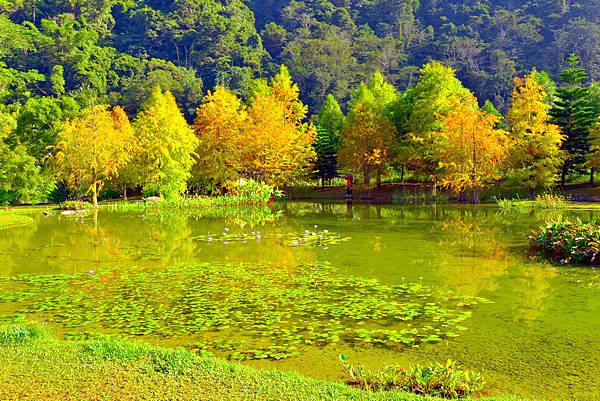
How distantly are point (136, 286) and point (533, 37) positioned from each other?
118 m

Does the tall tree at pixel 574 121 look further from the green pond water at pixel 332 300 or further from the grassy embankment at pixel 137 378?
the grassy embankment at pixel 137 378

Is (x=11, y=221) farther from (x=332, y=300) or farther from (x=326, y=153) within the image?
(x=326, y=153)

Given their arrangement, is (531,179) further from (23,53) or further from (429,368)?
(23,53)

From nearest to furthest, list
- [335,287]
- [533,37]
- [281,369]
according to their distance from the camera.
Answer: [281,369]
[335,287]
[533,37]

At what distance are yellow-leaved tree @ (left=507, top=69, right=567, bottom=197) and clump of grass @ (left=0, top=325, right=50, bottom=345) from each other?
37857 millimetres

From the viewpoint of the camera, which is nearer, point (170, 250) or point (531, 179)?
point (170, 250)

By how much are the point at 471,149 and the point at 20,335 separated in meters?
36.4

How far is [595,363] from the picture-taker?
24.9 feet

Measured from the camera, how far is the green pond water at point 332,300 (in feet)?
26.1

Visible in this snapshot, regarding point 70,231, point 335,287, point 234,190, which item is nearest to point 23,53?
point 234,190

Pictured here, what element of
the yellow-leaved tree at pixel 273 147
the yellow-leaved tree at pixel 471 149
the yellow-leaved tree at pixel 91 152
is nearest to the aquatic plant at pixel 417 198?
the yellow-leaved tree at pixel 471 149

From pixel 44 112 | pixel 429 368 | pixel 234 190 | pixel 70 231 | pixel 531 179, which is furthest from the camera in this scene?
pixel 44 112

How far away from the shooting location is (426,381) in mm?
6609

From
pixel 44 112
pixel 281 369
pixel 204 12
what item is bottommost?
pixel 281 369
